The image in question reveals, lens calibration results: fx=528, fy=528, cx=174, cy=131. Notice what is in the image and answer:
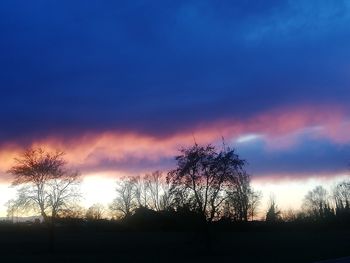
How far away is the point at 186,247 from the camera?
65812 millimetres

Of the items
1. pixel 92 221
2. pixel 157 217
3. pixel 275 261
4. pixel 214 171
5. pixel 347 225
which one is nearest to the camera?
pixel 275 261

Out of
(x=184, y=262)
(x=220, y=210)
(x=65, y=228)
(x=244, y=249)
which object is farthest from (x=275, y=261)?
(x=65, y=228)

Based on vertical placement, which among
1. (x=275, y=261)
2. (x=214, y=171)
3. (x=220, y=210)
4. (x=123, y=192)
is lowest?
(x=275, y=261)

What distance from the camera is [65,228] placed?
367 feet

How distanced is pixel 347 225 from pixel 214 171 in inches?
2760

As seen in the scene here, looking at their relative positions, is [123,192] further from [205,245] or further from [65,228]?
[205,245]

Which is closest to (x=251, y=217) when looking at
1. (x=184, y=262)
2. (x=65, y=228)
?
(x=65, y=228)

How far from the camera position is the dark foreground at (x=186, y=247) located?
51.4 m

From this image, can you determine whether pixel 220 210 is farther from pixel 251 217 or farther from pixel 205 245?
pixel 251 217

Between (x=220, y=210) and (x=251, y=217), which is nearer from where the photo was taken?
(x=220, y=210)

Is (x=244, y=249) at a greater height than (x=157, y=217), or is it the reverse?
(x=157, y=217)

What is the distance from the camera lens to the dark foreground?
51438 mm

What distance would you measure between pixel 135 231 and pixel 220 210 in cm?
5183

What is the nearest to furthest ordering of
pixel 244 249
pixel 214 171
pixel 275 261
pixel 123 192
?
pixel 275 261 < pixel 214 171 < pixel 244 249 < pixel 123 192
